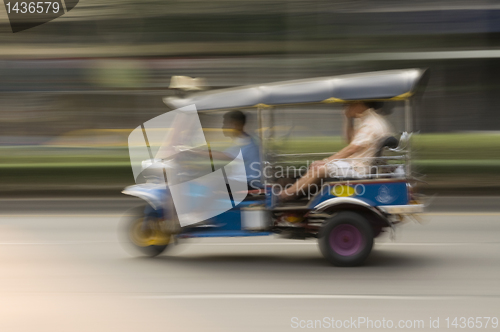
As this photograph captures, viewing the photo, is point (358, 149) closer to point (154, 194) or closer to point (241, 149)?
point (241, 149)

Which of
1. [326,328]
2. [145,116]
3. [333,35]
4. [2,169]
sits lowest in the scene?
[326,328]

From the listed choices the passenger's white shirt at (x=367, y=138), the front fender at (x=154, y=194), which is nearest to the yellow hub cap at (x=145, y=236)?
the front fender at (x=154, y=194)

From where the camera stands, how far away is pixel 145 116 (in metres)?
12.9

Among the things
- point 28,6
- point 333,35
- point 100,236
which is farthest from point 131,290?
point 28,6

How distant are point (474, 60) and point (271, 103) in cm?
855

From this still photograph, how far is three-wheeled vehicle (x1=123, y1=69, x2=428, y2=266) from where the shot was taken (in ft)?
17.5

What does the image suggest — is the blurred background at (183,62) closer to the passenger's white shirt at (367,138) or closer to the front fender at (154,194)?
the front fender at (154,194)

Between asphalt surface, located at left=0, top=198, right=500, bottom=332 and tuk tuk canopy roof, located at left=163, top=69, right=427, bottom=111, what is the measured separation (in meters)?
1.65

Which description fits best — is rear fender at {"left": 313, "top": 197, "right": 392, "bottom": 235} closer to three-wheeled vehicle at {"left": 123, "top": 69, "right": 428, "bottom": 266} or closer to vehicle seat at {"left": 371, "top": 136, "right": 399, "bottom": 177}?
three-wheeled vehicle at {"left": 123, "top": 69, "right": 428, "bottom": 266}

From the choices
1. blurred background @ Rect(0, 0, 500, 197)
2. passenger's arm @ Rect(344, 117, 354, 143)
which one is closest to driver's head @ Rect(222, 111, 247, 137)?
passenger's arm @ Rect(344, 117, 354, 143)

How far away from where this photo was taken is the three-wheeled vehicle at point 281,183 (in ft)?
17.5

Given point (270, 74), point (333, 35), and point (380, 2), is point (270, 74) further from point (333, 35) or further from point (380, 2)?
point (380, 2)

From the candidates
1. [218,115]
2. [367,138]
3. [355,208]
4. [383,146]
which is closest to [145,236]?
[218,115]

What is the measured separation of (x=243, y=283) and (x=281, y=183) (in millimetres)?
1184
